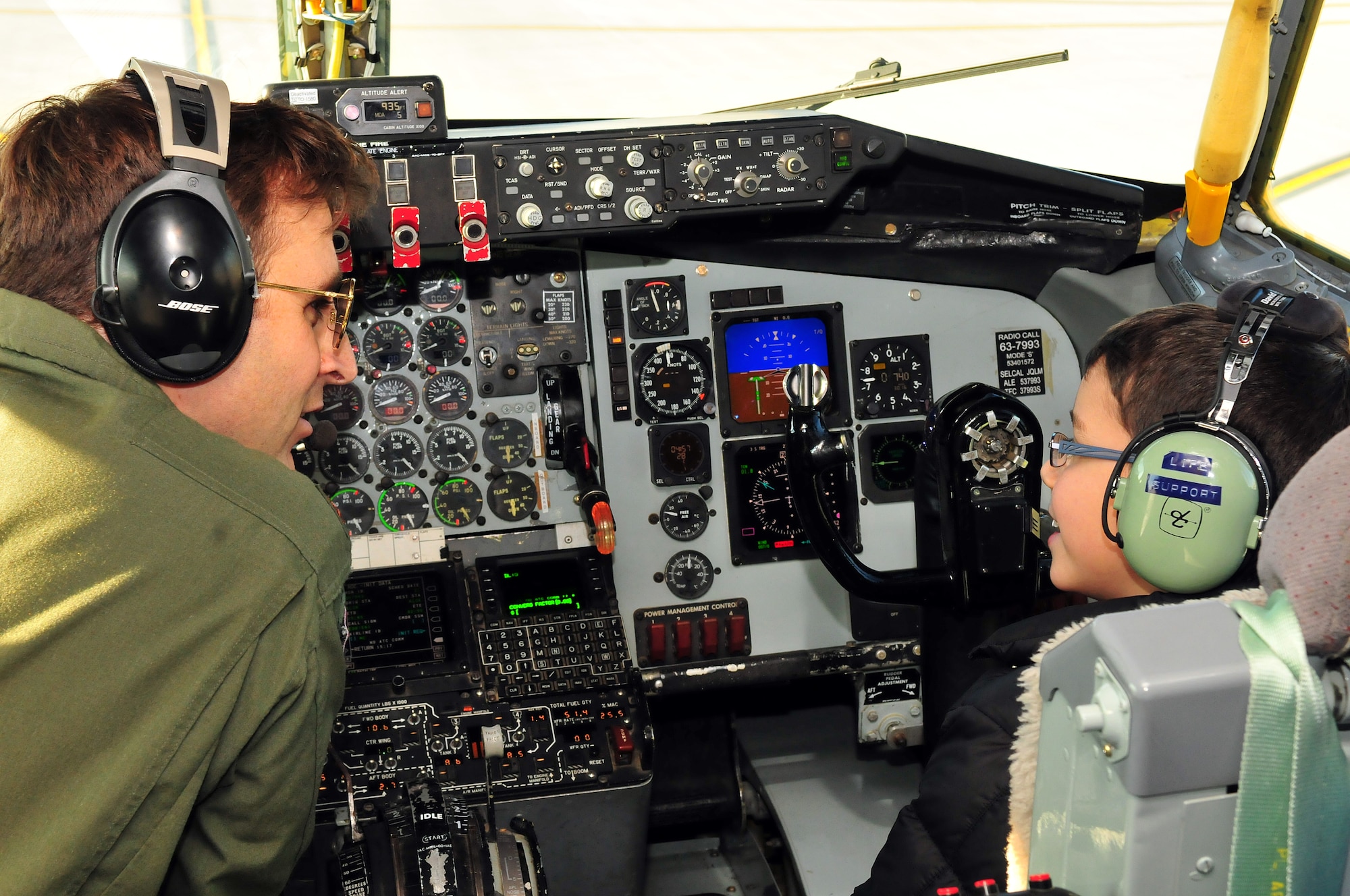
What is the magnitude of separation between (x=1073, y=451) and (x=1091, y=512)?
0.28 feet

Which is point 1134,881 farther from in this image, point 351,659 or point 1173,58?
point 1173,58

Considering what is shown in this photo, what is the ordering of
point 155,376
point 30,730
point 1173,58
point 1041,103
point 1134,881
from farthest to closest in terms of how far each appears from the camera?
1. point 1173,58
2. point 1041,103
3. point 155,376
4. point 30,730
5. point 1134,881

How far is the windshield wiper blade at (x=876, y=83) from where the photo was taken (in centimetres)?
298

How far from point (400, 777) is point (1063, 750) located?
2.30m

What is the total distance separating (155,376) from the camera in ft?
4.09

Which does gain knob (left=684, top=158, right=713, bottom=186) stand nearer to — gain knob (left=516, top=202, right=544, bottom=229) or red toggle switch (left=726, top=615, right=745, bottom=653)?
gain knob (left=516, top=202, right=544, bottom=229)

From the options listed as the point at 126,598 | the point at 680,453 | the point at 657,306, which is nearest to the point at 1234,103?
the point at 657,306

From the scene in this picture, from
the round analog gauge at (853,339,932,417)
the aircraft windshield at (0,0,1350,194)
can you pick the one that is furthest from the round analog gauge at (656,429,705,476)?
Answer: the aircraft windshield at (0,0,1350,194)

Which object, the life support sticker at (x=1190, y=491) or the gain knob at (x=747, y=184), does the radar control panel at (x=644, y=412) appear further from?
the life support sticker at (x=1190, y=491)

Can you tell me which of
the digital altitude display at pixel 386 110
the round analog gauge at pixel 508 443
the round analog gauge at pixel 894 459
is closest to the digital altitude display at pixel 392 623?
the round analog gauge at pixel 508 443

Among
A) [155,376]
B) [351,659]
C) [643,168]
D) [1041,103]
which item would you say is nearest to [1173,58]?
[1041,103]

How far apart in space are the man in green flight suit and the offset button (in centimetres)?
190

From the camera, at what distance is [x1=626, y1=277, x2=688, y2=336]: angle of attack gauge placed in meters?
3.13

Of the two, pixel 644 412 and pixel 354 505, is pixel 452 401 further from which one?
pixel 644 412
